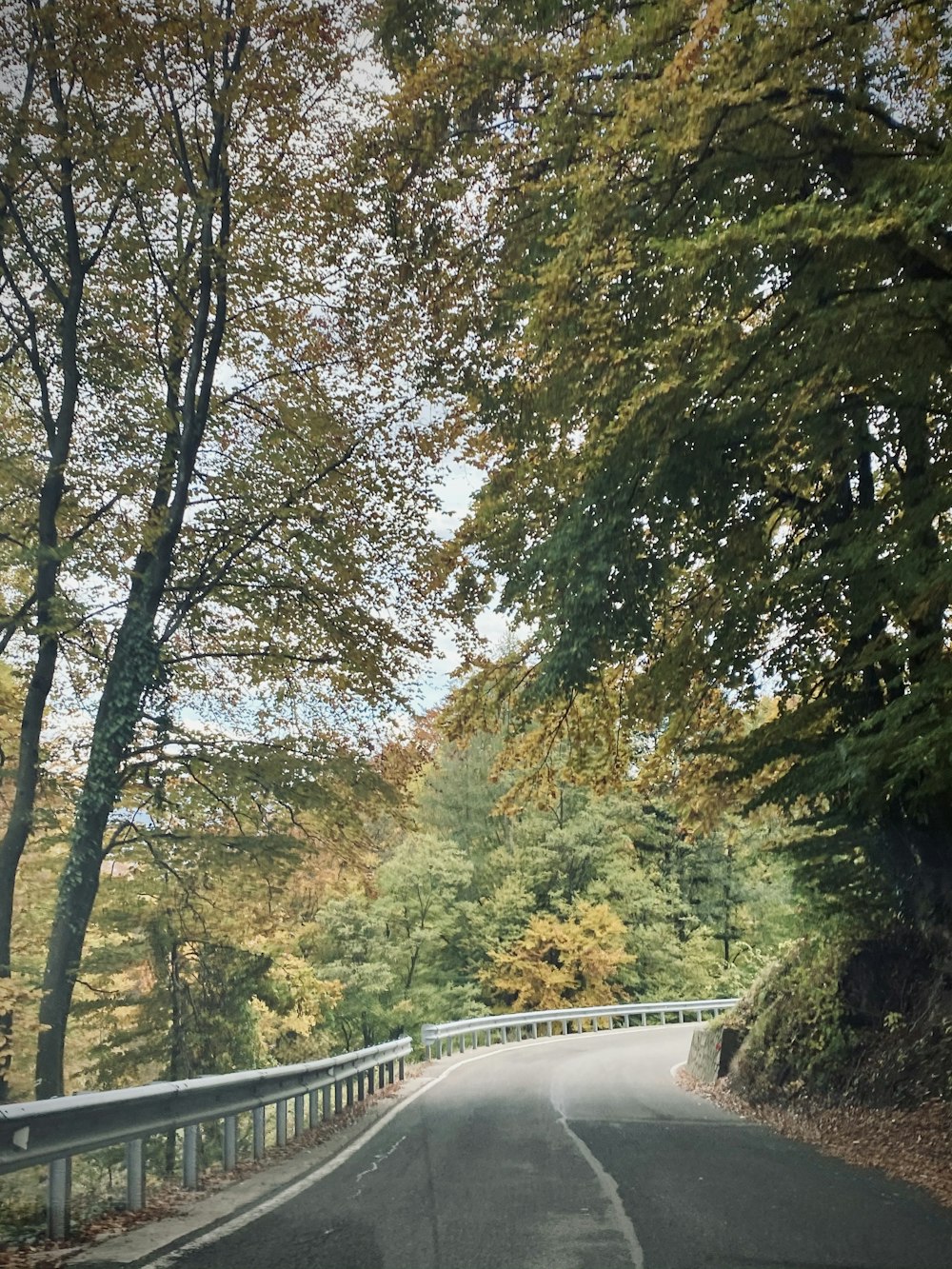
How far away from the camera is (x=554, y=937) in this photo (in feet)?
108

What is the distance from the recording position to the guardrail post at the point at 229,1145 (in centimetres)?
790

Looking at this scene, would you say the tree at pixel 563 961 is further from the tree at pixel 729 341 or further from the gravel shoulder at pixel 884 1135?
the tree at pixel 729 341

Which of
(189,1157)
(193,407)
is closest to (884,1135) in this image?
(189,1157)

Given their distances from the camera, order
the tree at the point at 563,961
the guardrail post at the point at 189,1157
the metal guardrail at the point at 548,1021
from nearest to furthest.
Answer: the guardrail post at the point at 189,1157, the metal guardrail at the point at 548,1021, the tree at the point at 563,961

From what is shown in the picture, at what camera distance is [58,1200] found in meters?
5.47

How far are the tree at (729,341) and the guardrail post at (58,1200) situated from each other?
19.5ft

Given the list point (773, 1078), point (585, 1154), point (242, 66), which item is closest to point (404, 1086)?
→ point (773, 1078)

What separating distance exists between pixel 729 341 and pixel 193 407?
7877 millimetres

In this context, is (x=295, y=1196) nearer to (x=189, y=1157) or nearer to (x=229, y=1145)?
(x=189, y=1157)

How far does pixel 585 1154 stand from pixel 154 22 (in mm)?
12740

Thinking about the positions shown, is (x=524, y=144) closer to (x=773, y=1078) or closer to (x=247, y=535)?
(x=247, y=535)

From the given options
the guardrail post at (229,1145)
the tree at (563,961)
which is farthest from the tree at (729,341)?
the tree at (563,961)

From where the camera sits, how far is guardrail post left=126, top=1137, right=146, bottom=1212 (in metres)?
6.19

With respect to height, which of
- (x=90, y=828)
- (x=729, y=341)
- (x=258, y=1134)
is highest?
(x=729, y=341)
